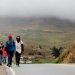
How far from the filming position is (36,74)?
14.1 metres

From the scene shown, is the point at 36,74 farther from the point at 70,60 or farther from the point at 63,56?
the point at 63,56

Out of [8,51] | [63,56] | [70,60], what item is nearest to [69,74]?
[8,51]

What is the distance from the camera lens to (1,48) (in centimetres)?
2341

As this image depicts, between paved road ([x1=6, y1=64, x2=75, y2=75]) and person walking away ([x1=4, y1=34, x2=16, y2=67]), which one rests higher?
person walking away ([x1=4, y1=34, x2=16, y2=67])

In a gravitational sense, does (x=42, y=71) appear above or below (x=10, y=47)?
below

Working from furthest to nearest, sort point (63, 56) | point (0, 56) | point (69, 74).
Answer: point (63, 56)
point (0, 56)
point (69, 74)

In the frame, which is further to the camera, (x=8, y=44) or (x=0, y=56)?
(x=0, y=56)

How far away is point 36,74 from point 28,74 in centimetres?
35

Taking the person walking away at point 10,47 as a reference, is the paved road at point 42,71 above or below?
below

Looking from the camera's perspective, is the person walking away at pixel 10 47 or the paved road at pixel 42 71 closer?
the paved road at pixel 42 71

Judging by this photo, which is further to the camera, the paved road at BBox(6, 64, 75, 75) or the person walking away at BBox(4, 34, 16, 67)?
the person walking away at BBox(4, 34, 16, 67)

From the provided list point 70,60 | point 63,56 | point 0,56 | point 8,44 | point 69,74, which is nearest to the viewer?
point 69,74

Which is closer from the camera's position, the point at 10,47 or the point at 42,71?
the point at 42,71

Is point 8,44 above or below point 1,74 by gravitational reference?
above
